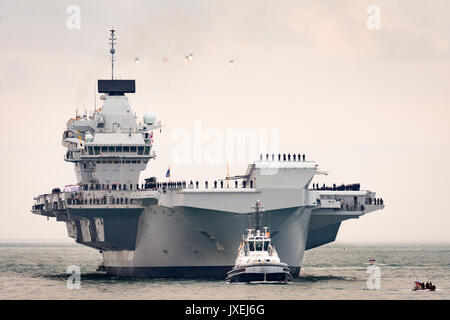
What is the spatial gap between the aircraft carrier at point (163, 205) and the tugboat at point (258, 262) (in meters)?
1.48

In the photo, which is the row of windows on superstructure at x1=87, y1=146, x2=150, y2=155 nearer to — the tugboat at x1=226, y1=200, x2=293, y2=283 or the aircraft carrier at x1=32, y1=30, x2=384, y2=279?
the aircraft carrier at x1=32, y1=30, x2=384, y2=279

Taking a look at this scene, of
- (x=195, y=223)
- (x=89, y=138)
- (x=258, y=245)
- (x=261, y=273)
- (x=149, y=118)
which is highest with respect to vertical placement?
(x=149, y=118)

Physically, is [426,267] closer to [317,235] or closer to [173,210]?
[317,235]

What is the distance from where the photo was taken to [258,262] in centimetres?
7262

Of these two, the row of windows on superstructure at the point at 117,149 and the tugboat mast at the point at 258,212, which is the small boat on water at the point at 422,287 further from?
the row of windows on superstructure at the point at 117,149

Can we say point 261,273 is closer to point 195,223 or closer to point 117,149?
point 195,223

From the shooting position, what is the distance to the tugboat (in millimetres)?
72750

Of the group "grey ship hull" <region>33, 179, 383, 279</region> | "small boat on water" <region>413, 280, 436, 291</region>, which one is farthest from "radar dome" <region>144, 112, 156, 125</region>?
"small boat on water" <region>413, 280, 436, 291</region>

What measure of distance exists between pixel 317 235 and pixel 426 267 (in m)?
21.9

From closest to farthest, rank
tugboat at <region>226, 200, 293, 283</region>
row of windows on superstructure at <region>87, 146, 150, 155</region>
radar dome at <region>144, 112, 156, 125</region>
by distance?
tugboat at <region>226, 200, 293, 283</region>, row of windows on superstructure at <region>87, 146, 150, 155</region>, radar dome at <region>144, 112, 156, 125</region>

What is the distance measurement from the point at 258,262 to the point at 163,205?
25.7 feet

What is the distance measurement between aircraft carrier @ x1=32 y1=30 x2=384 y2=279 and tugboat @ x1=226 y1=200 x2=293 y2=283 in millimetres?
1478

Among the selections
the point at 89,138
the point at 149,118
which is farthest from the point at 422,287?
the point at 89,138
